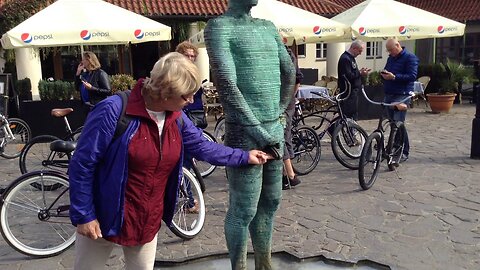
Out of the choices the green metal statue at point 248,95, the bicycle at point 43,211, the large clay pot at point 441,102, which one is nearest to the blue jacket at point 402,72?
the bicycle at point 43,211

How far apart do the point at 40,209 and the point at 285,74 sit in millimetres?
2412

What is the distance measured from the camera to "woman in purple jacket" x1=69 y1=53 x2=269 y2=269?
2.07 m

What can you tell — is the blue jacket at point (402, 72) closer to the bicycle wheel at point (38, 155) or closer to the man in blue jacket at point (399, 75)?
the man in blue jacket at point (399, 75)

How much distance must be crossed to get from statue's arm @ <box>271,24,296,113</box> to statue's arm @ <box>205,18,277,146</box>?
290 millimetres

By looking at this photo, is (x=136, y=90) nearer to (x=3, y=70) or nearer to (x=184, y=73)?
(x=184, y=73)

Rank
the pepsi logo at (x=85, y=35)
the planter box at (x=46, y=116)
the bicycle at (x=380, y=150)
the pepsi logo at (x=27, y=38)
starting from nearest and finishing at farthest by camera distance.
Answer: the bicycle at (x=380, y=150) < the pepsi logo at (x=27, y=38) < the pepsi logo at (x=85, y=35) < the planter box at (x=46, y=116)

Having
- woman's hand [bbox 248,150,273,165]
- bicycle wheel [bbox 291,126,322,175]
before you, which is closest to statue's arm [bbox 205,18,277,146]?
woman's hand [bbox 248,150,273,165]

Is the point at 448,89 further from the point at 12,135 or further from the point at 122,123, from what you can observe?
the point at 122,123

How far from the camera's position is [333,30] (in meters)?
9.06

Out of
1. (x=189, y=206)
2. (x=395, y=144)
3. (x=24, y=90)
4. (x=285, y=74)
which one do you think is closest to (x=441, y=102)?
(x=395, y=144)

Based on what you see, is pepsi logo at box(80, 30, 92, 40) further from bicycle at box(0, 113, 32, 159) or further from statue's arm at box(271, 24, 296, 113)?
statue's arm at box(271, 24, 296, 113)

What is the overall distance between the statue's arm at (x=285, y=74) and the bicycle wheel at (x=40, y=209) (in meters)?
1.92

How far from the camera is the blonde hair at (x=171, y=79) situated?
2.04 meters

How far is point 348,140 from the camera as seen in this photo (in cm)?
668
